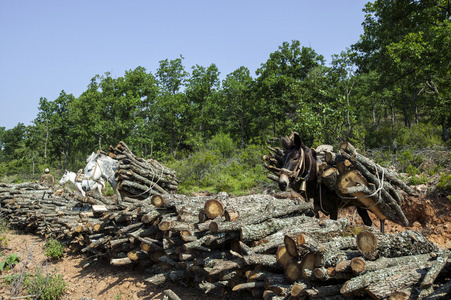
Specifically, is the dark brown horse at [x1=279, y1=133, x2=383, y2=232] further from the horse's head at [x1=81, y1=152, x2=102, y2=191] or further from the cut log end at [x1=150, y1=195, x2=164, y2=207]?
the horse's head at [x1=81, y1=152, x2=102, y2=191]

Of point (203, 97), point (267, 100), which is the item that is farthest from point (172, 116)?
point (267, 100)

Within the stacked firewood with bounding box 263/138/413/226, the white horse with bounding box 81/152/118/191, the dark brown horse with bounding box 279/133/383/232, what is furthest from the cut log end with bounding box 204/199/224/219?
the white horse with bounding box 81/152/118/191

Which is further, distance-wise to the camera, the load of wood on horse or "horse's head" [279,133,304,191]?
the load of wood on horse

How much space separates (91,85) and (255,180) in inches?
1303

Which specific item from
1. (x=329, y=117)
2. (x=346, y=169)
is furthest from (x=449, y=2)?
(x=346, y=169)

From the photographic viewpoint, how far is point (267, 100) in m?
26.5

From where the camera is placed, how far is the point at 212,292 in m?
4.91

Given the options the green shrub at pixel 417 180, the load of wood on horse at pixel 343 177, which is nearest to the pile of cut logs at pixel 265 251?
the load of wood on horse at pixel 343 177

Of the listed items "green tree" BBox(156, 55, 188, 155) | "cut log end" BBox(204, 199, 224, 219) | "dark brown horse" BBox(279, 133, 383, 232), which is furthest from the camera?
"green tree" BBox(156, 55, 188, 155)

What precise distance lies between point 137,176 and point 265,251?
6144 mm

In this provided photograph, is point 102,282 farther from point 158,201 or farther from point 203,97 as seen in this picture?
point 203,97

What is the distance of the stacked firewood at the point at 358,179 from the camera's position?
5230 millimetres

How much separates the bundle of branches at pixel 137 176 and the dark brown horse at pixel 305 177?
218 inches

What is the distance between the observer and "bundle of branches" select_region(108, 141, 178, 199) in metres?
9.42
